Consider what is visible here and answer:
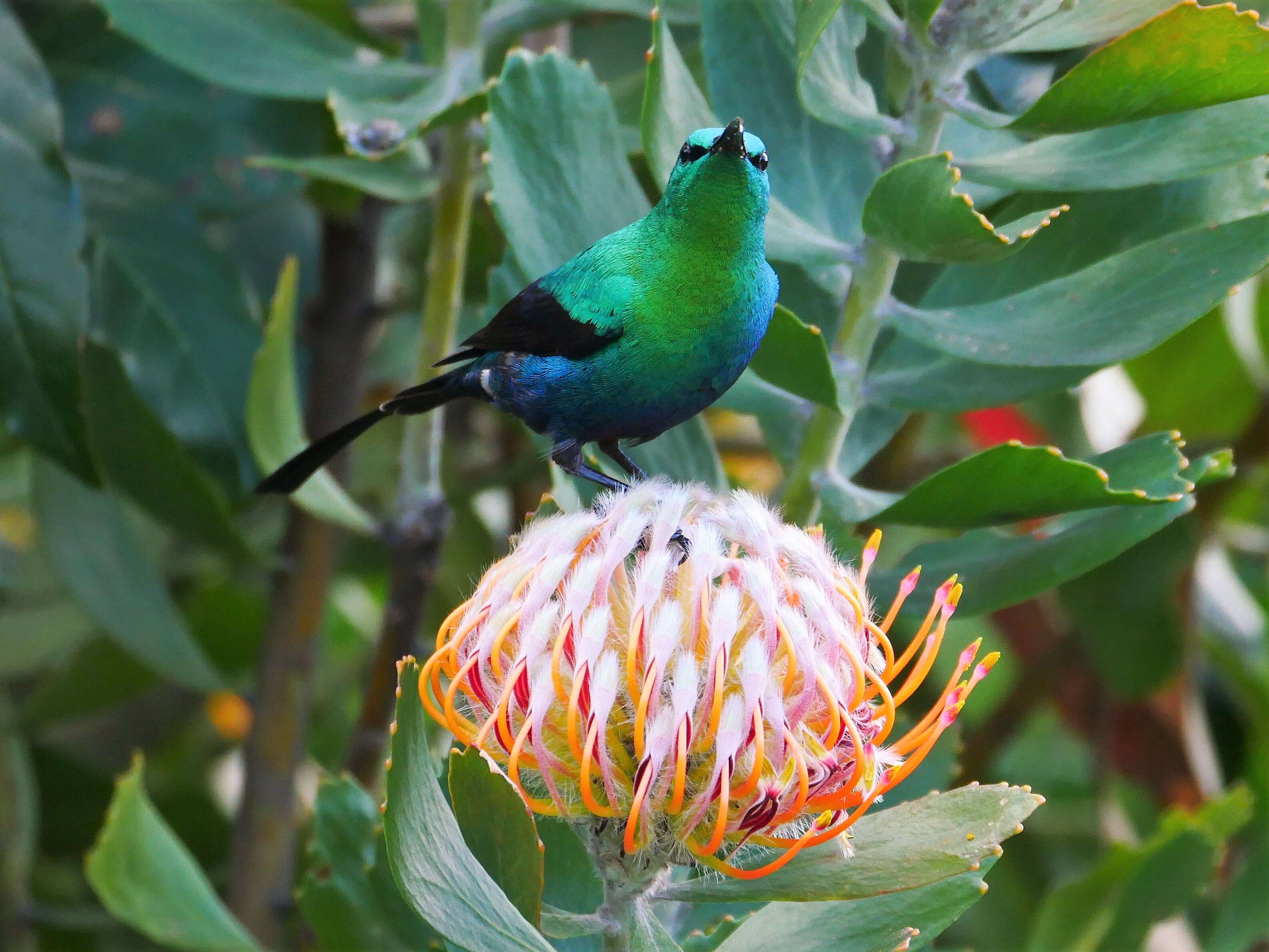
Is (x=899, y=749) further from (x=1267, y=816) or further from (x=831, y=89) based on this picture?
(x=1267, y=816)

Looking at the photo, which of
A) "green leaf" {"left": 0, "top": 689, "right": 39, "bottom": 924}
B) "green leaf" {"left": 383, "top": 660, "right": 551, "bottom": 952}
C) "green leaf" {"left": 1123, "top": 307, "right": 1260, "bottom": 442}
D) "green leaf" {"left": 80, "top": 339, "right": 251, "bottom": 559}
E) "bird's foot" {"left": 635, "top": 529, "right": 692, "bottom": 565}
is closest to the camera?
"green leaf" {"left": 383, "top": 660, "right": 551, "bottom": 952}

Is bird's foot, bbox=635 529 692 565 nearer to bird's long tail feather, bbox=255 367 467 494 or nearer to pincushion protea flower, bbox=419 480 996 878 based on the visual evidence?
pincushion protea flower, bbox=419 480 996 878

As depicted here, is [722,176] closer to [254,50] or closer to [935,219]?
[935,219]

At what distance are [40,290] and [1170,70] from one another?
0.85 metres

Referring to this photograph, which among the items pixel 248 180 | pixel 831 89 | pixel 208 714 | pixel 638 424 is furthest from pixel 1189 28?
pixel 208 714

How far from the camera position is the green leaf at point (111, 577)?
1.29 metres

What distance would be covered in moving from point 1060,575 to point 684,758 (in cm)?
29

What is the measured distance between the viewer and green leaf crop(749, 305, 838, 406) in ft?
2.43

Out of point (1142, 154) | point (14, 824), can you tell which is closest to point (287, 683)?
point (14, 824)

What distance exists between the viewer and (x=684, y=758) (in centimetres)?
62

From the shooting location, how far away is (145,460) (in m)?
1.19

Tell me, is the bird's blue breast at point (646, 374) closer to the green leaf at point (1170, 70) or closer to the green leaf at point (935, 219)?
the green leaf at point (935, 219)

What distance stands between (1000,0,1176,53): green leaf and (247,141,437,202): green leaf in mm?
482

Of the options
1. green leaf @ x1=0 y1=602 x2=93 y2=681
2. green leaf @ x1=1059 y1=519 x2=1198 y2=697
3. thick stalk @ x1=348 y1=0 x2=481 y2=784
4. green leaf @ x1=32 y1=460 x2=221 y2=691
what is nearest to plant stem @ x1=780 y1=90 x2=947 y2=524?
thick stalk @ x1=348 y1=0 x2=481 y2=784
